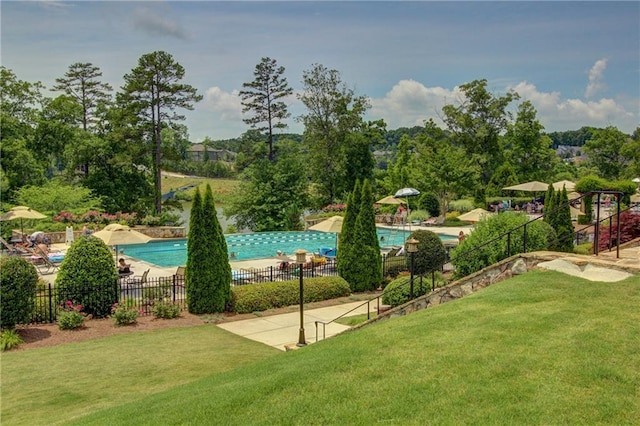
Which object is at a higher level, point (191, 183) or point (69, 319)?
point (191, 183)

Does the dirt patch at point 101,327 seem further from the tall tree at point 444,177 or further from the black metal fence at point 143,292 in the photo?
the tall tree at point 444,177

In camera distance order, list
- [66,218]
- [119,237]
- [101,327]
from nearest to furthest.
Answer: [101,327], [119,237], [66,218]

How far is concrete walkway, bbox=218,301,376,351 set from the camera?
1269 cm

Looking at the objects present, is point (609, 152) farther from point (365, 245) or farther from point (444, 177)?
point (365, 245)

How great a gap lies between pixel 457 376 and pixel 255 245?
88.9ft

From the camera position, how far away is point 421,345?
7.20m

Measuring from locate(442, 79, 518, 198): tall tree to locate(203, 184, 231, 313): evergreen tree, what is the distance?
40552mm

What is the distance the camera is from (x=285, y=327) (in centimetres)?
1388

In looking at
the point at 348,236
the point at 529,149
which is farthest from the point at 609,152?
the point at 348,236

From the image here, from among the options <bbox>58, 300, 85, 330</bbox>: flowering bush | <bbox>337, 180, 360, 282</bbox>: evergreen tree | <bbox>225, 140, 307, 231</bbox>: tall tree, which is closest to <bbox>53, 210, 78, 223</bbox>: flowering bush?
<bbox>225, 140, 307, 231</bbox>: tall tree

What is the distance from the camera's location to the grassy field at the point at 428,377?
534 centimetres

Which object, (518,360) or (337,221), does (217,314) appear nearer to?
(337,221)

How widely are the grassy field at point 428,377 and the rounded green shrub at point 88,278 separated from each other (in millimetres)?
4189

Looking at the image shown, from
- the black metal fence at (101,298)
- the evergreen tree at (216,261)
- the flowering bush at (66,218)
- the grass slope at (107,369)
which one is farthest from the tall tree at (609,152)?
the grass slope at (107,369)
